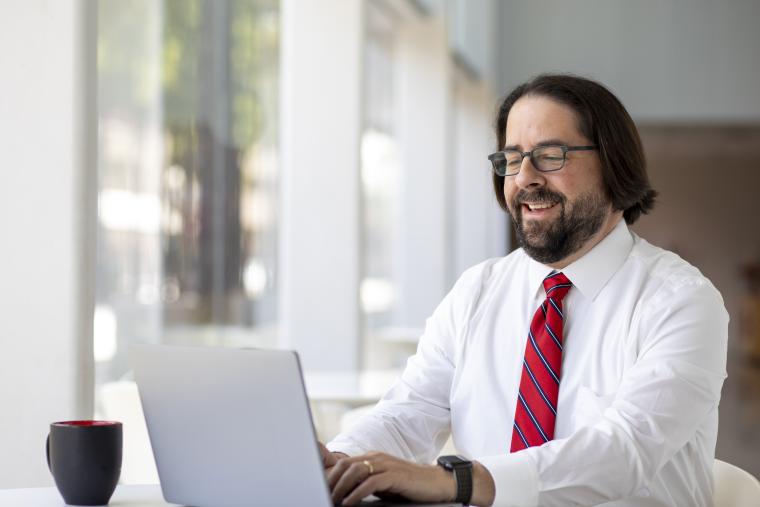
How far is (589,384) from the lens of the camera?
205 centimetres

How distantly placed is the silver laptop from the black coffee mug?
0.23ft

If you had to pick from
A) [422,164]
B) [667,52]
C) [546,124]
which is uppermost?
[667,52]

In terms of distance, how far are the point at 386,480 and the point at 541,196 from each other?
79 centimetres

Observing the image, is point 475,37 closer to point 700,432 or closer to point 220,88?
point 220,88

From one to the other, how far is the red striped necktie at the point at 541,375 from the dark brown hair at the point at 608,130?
0.23 m

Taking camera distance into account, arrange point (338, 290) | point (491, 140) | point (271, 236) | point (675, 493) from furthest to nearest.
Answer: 1. point (271, 236)
2. point (338, 290)
3. point (491, 140)
4. point (675, 493)

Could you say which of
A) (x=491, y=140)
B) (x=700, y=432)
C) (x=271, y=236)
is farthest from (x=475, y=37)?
(x=700, y=432)

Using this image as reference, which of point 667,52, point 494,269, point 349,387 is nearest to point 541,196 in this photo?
point 494,269

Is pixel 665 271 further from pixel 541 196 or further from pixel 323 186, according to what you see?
pixel 323 186

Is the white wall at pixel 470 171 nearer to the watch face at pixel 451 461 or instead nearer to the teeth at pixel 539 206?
the teeth at pixel 539 206

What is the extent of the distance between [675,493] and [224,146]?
14.8ft

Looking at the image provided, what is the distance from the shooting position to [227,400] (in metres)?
1.55

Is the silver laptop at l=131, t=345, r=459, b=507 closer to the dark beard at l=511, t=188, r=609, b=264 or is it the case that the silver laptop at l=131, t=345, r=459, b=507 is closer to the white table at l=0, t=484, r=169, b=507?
the white table at l=0, t=484, r=169, b=507

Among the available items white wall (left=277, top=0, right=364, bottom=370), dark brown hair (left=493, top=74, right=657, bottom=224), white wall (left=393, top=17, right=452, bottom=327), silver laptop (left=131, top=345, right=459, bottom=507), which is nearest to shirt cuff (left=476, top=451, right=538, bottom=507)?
silver laptop (left=131, top=345, right=459, bottom=507)
